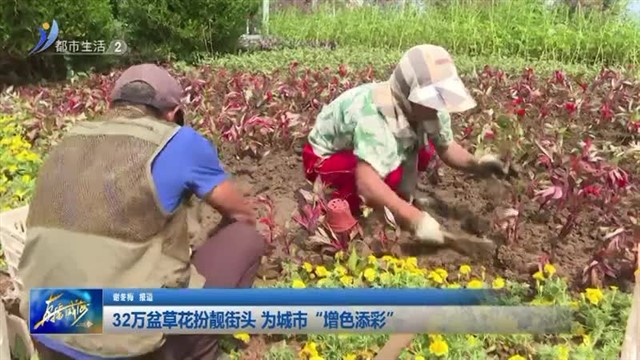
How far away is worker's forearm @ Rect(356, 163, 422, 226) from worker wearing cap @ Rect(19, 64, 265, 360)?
2.33 feet

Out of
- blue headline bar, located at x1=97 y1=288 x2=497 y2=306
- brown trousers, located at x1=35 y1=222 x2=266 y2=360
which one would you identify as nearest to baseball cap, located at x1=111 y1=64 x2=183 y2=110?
brown trousers, located at x1=35 y1=222 x2=266 y2=360

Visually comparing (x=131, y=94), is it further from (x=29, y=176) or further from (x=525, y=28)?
(x=525, y=28)

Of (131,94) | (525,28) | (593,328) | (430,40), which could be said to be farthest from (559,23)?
(131,94)

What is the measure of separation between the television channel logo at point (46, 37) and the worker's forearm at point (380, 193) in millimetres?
5388

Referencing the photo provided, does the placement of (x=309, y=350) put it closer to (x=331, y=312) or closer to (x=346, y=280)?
(x=346, y=280)

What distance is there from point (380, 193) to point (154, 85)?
37.4 inches

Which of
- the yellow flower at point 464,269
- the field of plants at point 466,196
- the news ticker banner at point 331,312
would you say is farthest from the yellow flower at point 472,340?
→ the news ticker banner at point 331,312

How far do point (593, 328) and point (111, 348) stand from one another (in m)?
1.52

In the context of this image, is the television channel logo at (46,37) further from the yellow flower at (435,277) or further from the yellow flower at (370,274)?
the yellow flower at (435,277)

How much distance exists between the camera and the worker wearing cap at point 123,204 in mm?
2043

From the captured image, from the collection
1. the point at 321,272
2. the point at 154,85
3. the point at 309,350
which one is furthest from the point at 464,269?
the point at 154,85

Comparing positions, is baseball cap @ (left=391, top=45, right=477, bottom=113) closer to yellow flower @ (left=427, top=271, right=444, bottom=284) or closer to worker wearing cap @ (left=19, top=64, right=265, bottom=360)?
yellow flower @ (left=427, top=271, right=444, bottom=284)

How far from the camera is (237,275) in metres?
2.42

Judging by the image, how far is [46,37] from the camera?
7.73 meters
